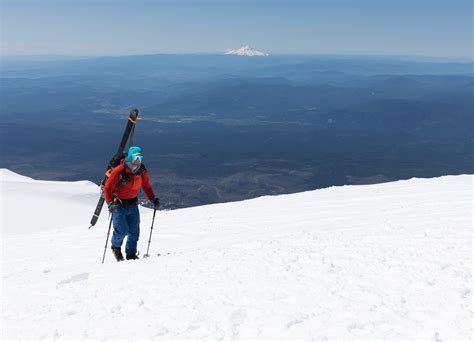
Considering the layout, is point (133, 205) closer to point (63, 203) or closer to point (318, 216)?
point (318, 216)

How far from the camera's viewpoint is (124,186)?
926 centimetres

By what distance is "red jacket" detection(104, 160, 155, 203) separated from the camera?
902 cm

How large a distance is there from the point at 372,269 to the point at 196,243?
574cm

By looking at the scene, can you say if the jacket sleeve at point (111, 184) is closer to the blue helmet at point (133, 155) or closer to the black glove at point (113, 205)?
the black glove at point (113, 205)

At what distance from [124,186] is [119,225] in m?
0.96

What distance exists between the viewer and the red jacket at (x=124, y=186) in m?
9.02

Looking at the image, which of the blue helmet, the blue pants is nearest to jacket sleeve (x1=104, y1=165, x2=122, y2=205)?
the blue helmet

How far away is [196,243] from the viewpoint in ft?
37.8

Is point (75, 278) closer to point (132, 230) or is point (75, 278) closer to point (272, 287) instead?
point (132, 230)

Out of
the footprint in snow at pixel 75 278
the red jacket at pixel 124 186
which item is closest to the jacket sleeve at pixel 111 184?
the red jacket at pixel 124 186

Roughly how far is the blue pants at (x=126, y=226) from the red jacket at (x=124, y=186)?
1.10 feet

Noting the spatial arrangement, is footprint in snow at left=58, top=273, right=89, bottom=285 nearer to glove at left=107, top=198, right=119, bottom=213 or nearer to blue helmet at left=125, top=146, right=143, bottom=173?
glove at left=107, top=198, right=119, bottom=213

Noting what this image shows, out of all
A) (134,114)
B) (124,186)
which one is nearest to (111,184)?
(124,186)

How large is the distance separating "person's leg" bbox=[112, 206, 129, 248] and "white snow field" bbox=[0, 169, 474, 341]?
38.0 inches
